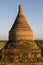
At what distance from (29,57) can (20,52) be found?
978 millimetres

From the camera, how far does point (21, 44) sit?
23172 mm

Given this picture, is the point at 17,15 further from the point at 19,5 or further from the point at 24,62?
the point at 24,62

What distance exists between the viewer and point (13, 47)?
2311 centimetres

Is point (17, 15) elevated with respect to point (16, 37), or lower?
elevated

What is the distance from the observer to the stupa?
22.7 m

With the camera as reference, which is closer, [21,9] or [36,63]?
[36,63]

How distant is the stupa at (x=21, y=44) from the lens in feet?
74.5

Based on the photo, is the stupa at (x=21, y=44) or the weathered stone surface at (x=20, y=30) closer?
the stupa at (x=21, y=44)

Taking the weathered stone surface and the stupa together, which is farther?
the weathered stone surface

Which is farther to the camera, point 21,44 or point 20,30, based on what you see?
point 20,30

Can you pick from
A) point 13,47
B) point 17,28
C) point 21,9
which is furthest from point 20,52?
point 21,9

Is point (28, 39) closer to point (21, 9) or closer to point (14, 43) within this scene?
point (14, 43)

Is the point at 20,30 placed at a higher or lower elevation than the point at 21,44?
higher

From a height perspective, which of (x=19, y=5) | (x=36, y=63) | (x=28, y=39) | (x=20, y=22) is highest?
(x=19, y=5)
